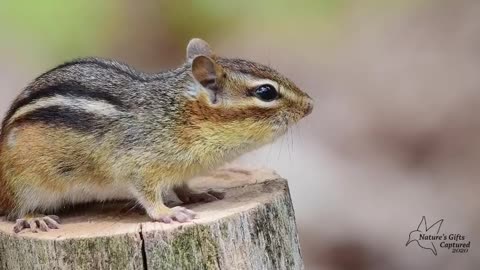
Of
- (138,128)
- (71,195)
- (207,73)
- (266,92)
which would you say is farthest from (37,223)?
(266,92)

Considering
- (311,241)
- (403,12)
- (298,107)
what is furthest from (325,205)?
(298,107)

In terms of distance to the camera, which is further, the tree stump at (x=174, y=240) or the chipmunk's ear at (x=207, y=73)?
the chipmunk's ear at (x=207, y=73)

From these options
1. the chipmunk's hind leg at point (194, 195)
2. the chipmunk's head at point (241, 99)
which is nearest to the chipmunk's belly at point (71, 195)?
the chipmunk's hind leg at point (194, 195)

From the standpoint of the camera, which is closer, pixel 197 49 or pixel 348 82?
pixel 197 49

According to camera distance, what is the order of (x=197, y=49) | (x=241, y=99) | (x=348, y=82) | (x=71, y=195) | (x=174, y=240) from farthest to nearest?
(x=348, y=82), (x=197, y=49), (x=71, y=195), (x=241, y=99), (x=174, y=240)

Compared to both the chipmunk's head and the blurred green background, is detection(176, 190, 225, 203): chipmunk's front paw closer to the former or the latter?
the chipmunk's head

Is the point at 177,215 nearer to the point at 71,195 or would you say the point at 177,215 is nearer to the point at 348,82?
the point at 71,195

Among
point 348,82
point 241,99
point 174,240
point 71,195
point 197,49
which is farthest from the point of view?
point 348,82

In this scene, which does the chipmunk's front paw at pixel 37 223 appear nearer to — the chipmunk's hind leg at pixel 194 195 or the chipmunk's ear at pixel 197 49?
the chipmunk's hind leg at pixel 194 195
